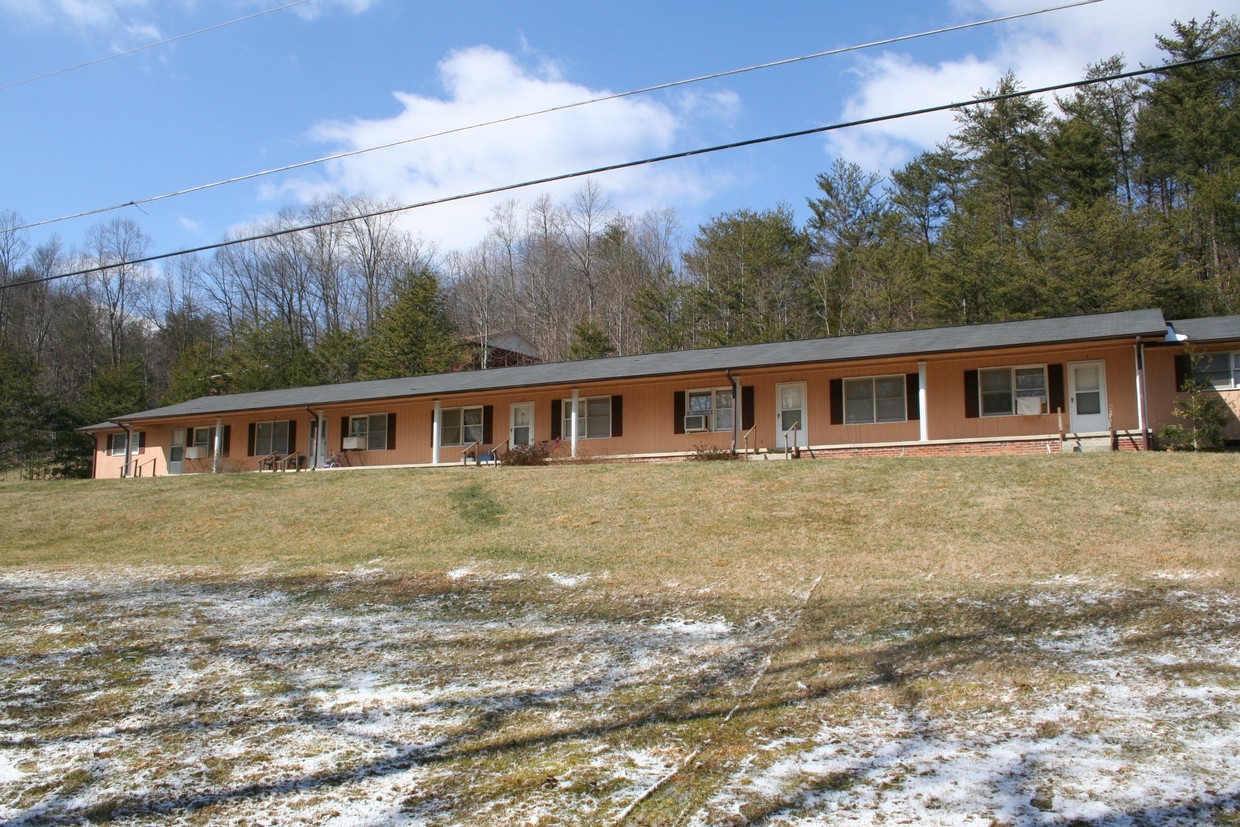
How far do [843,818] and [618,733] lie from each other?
1468 millimetres

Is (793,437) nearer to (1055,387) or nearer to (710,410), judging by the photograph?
(710,410)

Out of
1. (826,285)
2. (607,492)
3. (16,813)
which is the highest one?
(826,285)

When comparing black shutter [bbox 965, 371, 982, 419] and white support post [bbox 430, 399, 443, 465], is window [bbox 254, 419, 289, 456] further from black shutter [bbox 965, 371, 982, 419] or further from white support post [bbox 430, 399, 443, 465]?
black shutter [bbox 965, 371, 982, 419]

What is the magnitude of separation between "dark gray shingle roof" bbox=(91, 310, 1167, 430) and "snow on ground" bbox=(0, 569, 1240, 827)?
11.8 meters

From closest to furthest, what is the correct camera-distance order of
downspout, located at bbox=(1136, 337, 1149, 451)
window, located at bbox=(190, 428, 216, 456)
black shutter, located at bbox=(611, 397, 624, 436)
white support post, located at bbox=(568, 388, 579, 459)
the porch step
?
downspout, located at bbox=(1136, 337, 1149, 451)
the porch step
white support post, located at bbox=(568, 388, 579, 459)
black shutter, located at bbox=(611, 397, 624, 436)
window, located at bbox=(190, 428, 216, 456)

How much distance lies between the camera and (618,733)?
184 inches

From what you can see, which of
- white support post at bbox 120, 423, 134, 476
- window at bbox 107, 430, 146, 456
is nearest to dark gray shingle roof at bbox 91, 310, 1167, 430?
window at bbox 107, 430, 146, 456

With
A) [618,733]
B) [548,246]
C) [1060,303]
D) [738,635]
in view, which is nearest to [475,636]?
[738,635]

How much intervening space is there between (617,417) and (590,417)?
0.98 m

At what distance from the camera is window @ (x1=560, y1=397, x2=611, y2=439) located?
23047mm

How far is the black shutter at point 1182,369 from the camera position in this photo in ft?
58.4

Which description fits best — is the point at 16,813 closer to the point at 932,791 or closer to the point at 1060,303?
the point at 932,791

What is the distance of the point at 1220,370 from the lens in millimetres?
17938

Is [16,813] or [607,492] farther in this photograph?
[607,492]
